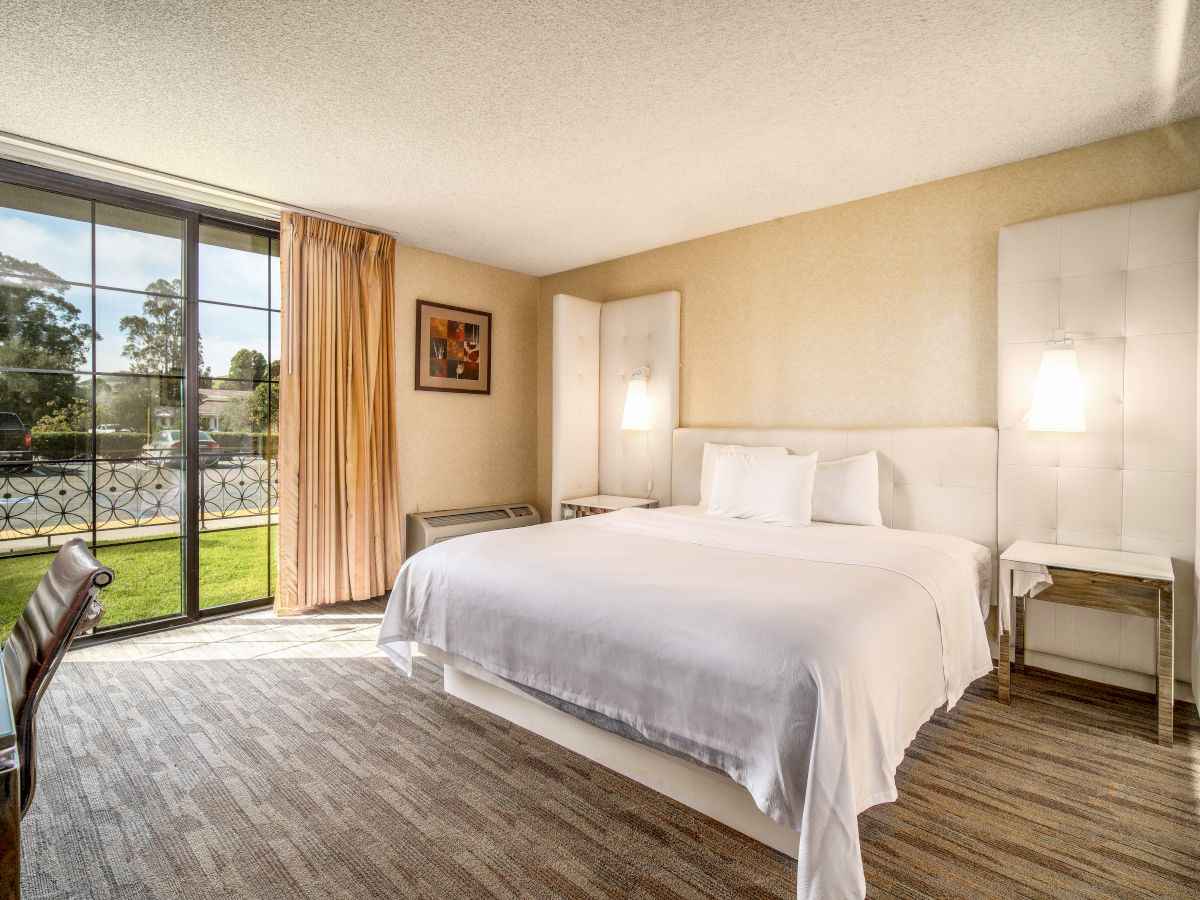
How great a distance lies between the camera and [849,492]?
3492 millimetres

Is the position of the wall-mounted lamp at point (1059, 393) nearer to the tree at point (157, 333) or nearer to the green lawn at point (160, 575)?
the green lawn at point (160, 575)

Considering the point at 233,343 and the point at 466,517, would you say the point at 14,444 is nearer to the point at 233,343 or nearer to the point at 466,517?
the point at 233,343

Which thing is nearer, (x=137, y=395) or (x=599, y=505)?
(x=137, y=395)

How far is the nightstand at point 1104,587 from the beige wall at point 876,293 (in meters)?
0.91

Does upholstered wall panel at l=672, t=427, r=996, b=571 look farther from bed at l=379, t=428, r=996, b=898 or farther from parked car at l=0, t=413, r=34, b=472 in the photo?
Result: parked car at l=0, t=413, r=34, b=472

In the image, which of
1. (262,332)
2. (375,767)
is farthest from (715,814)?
(262,332)

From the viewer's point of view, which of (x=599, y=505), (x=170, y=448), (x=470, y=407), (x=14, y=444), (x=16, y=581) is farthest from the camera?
(x=470, y=407)

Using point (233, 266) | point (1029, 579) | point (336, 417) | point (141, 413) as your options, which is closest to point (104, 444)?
point (141, 413)

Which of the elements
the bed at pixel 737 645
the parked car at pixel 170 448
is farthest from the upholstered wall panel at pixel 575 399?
the parked car at pixel 170 448

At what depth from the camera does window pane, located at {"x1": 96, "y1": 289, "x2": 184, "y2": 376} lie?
3.54 meters

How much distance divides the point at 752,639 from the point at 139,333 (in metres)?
3.89

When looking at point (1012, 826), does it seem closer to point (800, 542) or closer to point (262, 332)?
point (800, 542)

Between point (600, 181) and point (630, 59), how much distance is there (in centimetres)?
118

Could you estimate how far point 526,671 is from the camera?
2.30 m
